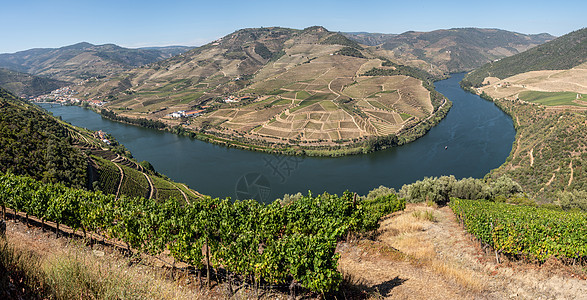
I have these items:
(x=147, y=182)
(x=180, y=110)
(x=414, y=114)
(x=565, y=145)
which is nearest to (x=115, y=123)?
(x=180, y=110)

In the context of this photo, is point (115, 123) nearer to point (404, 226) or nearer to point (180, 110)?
point (180, 110)

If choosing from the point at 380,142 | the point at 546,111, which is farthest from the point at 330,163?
the point at 546,111

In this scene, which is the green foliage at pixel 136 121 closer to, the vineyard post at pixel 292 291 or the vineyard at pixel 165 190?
the vineyard at pixel 165 190

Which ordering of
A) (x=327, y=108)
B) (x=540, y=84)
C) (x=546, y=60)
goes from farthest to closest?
(x=546, y=60), (x=540, y=84), (x=327, y=108)

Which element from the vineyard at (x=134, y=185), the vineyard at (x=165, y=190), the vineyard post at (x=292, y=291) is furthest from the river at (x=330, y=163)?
the vineyard post at (x=292, y=291)

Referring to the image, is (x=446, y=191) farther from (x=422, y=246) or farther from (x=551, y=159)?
(x=551, y=159)

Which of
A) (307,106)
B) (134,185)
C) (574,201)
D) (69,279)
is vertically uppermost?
(307,106)
